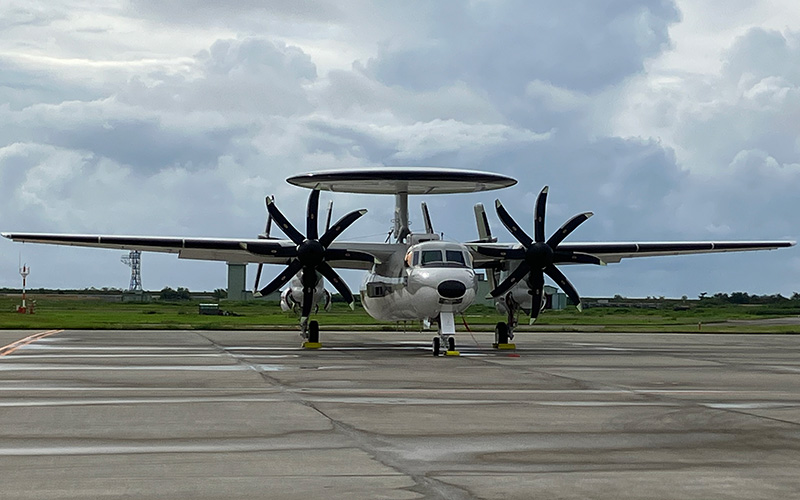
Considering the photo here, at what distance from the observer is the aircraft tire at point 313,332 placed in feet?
108

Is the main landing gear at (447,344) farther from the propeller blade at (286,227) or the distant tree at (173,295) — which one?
the distant tree at (173,295)

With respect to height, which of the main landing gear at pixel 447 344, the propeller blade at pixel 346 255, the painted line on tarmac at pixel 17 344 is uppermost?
the propeller blade at pixel 346 255

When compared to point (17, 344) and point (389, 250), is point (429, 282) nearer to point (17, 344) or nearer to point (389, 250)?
point (389, 250)

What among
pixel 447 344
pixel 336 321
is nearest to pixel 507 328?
pixel 447 344

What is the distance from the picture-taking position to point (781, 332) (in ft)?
170

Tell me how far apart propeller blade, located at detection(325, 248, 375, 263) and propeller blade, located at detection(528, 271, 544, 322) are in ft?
18.1

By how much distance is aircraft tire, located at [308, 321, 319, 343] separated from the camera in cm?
3303

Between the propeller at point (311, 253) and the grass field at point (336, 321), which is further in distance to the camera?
the grass field at point (336, 321)

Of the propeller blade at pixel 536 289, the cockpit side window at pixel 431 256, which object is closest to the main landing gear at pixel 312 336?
the cockpit side window at pixel 431 256

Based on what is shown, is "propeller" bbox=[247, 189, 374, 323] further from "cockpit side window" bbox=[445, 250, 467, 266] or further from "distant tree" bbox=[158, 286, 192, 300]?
"distant tree" bbox=[158, 286, 192, 300]

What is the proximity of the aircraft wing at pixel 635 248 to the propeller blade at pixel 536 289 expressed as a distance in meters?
1.49

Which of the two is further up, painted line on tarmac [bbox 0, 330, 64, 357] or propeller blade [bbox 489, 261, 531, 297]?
propeller blade [bbox 489, 261, 531, 297]

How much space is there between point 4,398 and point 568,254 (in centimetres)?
2202

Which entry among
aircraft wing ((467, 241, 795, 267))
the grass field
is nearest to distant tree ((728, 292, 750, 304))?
the grass field
